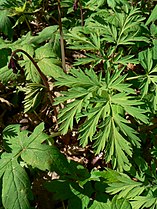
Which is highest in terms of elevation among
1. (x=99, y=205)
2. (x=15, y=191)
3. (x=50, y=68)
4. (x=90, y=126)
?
(x=50, y=68)

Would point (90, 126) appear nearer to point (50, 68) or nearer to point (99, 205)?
point (99, 205)

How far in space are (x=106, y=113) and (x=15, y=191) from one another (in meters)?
0.75

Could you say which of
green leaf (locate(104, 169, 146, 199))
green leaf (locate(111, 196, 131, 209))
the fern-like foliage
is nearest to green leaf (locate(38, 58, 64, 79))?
the fern-like foliage

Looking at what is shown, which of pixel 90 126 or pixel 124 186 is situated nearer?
pixel 90 126

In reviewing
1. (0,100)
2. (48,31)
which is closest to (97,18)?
(48,31)

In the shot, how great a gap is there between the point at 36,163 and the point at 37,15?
2143mm

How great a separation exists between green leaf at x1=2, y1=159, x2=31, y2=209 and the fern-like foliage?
1.42 feet

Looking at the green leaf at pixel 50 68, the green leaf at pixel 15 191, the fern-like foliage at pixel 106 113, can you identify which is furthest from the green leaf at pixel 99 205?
the green leaf at pixel 50 68

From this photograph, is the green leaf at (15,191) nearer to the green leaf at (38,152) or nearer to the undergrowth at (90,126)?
the undergrowth at (90,126)

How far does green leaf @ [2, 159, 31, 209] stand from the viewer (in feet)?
7.69

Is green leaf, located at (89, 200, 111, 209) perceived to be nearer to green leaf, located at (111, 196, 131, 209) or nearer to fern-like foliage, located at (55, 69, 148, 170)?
green leaf, located at (111, 196, 131, 209)

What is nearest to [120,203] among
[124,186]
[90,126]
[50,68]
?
[124,186]

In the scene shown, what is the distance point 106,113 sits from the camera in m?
2.51

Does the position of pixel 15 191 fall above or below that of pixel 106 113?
below
